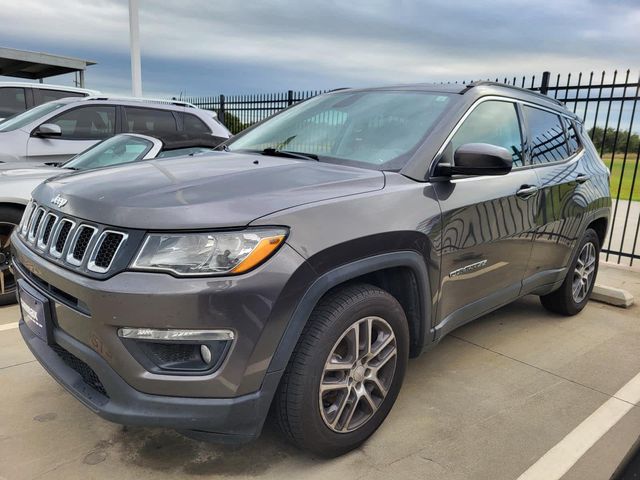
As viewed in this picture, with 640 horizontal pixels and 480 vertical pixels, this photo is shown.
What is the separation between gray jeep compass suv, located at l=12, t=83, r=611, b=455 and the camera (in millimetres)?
1916

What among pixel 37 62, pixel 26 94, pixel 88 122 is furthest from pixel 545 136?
pixel 37 62

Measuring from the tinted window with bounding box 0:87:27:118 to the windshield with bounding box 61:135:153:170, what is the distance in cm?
446

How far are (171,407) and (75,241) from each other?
783mm

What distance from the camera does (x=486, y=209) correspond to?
297 cm

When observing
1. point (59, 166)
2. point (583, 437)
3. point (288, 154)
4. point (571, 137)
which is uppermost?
point (571, 137)

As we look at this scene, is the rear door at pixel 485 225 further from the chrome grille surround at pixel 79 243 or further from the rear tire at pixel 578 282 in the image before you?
the chrome grille surround at pixel 79 243

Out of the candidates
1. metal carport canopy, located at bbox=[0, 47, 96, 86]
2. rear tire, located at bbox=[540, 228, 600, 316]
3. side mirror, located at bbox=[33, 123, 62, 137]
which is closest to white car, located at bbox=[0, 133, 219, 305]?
side mirror, located at bbox=[33, 123, 62, 137]

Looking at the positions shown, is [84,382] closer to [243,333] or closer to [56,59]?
[243,333]

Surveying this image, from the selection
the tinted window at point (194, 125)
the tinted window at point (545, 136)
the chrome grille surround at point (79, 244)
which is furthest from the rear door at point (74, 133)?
the tinted window at point (545, 136)

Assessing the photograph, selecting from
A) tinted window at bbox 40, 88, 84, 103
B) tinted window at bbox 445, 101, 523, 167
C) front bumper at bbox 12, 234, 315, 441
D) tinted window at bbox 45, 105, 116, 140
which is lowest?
front bumper at bbox 12, 234, 315, 441

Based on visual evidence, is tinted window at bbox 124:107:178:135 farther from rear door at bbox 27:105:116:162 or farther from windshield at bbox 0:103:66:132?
windshield at bbox 0:103:66:132

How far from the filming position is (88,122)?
6809mm

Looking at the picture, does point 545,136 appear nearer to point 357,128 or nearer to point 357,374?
point 357,128

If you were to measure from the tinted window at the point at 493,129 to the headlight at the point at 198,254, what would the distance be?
1409 millimetres
